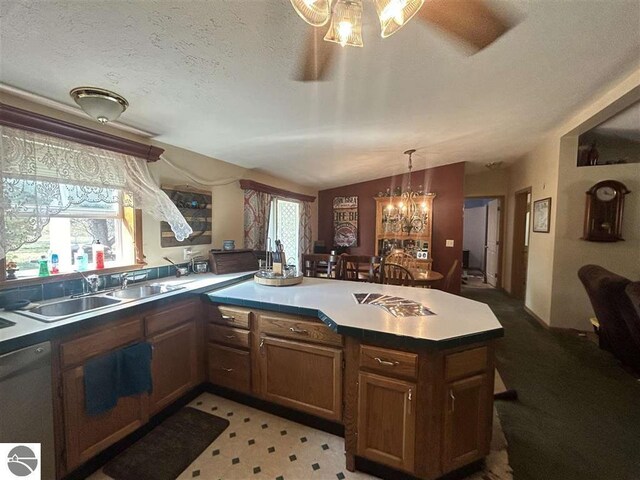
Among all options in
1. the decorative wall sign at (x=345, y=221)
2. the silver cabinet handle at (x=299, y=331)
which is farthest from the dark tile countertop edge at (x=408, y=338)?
the decorative wall sign at (x=345, y=221)

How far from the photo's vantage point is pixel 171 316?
1.91 meters

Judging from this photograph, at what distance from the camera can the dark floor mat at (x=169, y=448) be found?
153 cm

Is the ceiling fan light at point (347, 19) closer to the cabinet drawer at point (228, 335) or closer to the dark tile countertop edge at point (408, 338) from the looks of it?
the dark tile countertop edge at point (408, 338)

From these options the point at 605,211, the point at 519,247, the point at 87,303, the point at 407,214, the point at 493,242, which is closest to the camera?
the point at 87,303

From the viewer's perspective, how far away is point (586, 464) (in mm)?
1578

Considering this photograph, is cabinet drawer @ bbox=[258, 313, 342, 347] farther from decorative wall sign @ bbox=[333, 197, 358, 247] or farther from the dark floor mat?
decorative wall sign @ bbox=[333, 197, 358, 247]

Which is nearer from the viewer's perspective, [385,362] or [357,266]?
[385,362]

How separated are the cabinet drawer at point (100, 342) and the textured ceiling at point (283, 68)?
143 centimetres

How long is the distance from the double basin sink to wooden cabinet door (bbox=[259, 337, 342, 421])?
945mm

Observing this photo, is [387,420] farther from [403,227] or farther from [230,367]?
[403,227]

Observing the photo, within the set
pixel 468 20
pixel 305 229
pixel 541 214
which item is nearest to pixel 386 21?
pixel 468 20

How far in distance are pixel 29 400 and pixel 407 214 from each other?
16.8 feet

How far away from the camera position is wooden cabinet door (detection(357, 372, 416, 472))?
137 centimetres

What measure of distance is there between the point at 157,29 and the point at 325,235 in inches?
197
